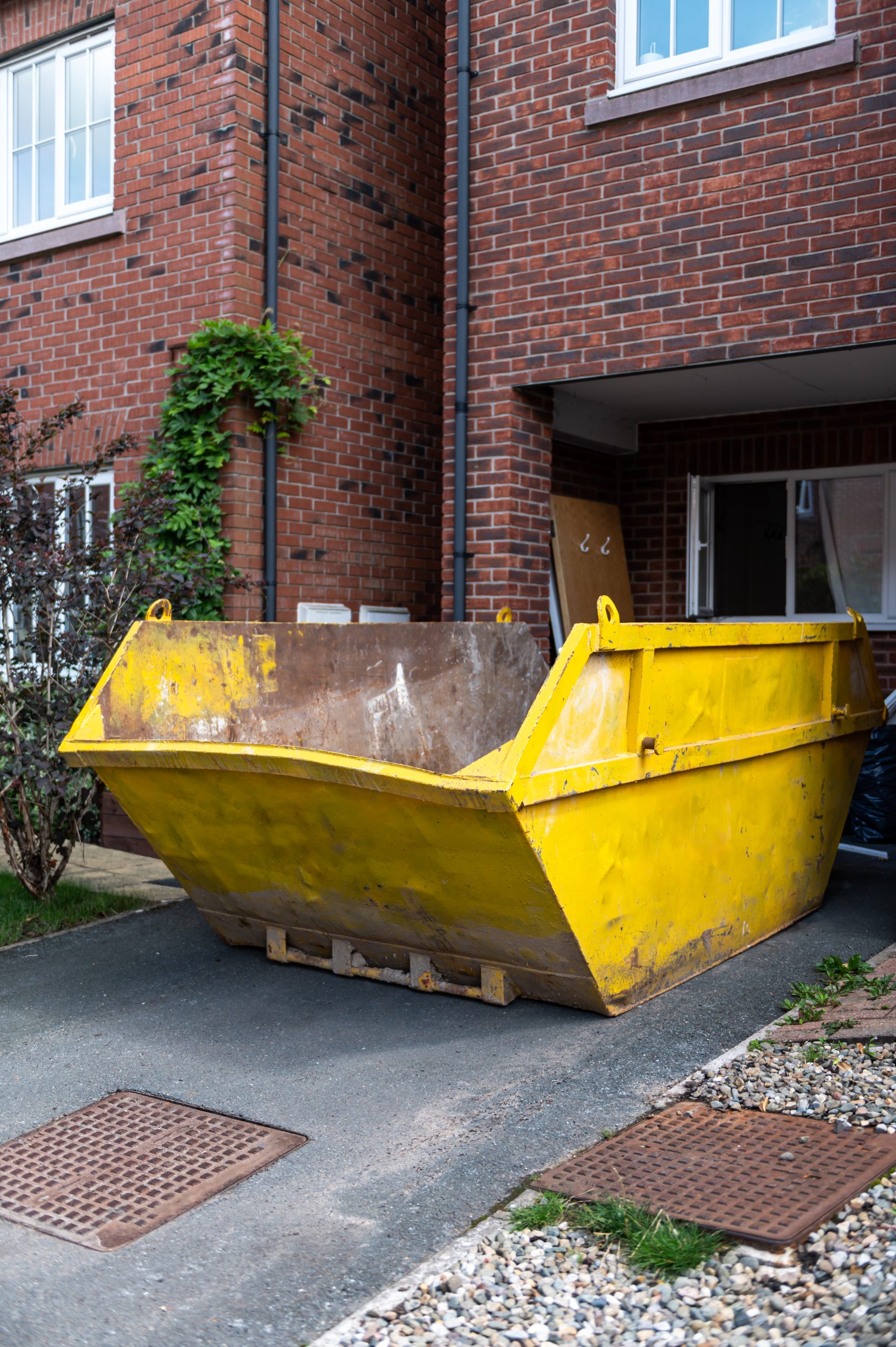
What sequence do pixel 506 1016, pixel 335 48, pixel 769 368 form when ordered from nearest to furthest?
pixel 506 1016, pixel 769 368, pixel 335 48

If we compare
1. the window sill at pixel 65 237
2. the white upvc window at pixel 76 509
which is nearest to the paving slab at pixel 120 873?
the white upvc window at pixel 76 509

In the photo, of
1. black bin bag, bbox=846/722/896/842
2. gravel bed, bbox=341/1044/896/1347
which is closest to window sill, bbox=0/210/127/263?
black bin bag, bbox=846/722/896/842

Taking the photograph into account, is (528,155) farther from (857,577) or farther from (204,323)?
(857,577)

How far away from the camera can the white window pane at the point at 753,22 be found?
21.7ft

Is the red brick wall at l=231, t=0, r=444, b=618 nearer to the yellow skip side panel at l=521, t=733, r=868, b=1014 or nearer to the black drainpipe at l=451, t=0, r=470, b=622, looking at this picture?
the black drainpipe at l=451, t=0, r=470, b=622

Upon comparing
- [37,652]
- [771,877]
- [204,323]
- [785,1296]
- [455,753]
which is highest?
[204,323]

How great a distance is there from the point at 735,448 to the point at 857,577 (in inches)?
48.9

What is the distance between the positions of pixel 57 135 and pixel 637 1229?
8.49 metres

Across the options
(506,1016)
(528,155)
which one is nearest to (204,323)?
(528,155)

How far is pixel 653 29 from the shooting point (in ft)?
Result: 23.2

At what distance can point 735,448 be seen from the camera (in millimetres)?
8812

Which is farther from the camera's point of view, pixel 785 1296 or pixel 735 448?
pixel 735 448

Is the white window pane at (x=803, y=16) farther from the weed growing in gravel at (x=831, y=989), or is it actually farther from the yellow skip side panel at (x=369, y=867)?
the yellow skip side panel at (x=369, y=867)

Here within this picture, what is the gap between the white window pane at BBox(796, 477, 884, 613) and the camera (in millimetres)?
8516
